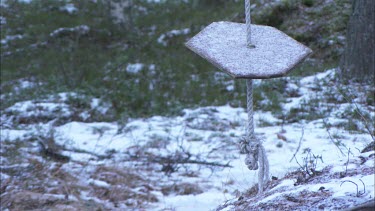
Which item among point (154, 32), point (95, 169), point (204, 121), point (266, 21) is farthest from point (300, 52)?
point (154, 32)

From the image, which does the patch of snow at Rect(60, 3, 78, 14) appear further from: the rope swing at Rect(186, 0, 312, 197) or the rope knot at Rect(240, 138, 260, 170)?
the rope knot at Rect(240, 138, 260, 170)

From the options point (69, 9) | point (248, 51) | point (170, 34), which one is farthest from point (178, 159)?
point (69, 9)

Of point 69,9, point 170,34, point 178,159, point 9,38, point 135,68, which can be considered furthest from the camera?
point 69,9

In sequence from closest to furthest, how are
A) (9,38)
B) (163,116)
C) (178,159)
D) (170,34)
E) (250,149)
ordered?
(250,149), (178,159), (163,116), (170,34), (9,38)

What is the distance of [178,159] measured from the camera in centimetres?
567

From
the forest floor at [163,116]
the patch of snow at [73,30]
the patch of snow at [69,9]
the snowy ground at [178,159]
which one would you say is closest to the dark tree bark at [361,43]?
the forest floor at [163,116]

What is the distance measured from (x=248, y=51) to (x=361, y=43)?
14.9 feet

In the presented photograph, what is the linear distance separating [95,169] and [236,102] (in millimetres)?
2655

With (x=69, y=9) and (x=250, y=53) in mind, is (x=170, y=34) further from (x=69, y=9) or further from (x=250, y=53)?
(x=250, y=53)

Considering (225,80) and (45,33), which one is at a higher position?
(45,33)

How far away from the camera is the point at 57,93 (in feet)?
26.9

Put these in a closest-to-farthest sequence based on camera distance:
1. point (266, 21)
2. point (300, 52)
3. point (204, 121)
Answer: point (300, 52) → point (204, 121) → point (266, 21)

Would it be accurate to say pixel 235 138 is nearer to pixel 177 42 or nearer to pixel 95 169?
pixel 95 169

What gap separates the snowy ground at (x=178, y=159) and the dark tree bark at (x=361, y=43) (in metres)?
0.38
